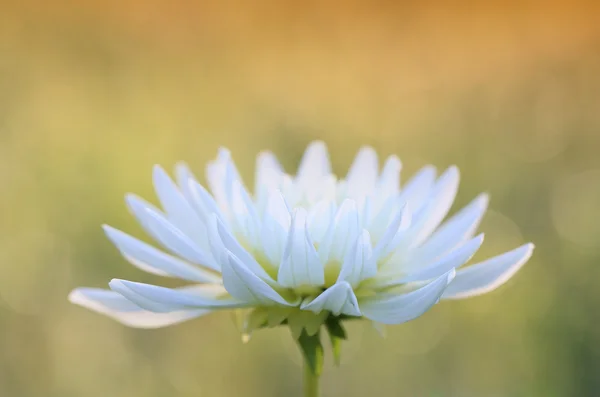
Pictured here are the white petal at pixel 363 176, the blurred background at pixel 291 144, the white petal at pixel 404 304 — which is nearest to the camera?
the white petal at pixel 404 304

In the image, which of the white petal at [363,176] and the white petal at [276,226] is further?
the white petal at [363,176]

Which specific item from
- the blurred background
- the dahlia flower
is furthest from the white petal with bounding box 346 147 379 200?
the blurred background

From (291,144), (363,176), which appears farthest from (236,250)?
(291,144)

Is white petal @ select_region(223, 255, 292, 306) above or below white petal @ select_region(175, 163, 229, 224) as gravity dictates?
below

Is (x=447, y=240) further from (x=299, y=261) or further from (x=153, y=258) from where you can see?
(x=153, y=258)

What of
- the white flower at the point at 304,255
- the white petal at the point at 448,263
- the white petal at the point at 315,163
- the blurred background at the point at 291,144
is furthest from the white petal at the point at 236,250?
the blurred background at the point at 291,144

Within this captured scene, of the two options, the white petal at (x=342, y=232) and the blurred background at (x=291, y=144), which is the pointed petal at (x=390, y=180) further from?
the blurred background at (x=291, y=144)

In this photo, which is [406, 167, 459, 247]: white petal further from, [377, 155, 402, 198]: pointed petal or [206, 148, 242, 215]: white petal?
[206, 148, 242, 215]: white petal

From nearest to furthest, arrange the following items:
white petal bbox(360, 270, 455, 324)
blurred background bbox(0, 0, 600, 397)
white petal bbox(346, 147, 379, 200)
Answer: white petal bbox(360, 270, 455, 324) < white petal bbox(346, 147, 379, 200) < blurred background bbox(0, 0, 600, 397)
